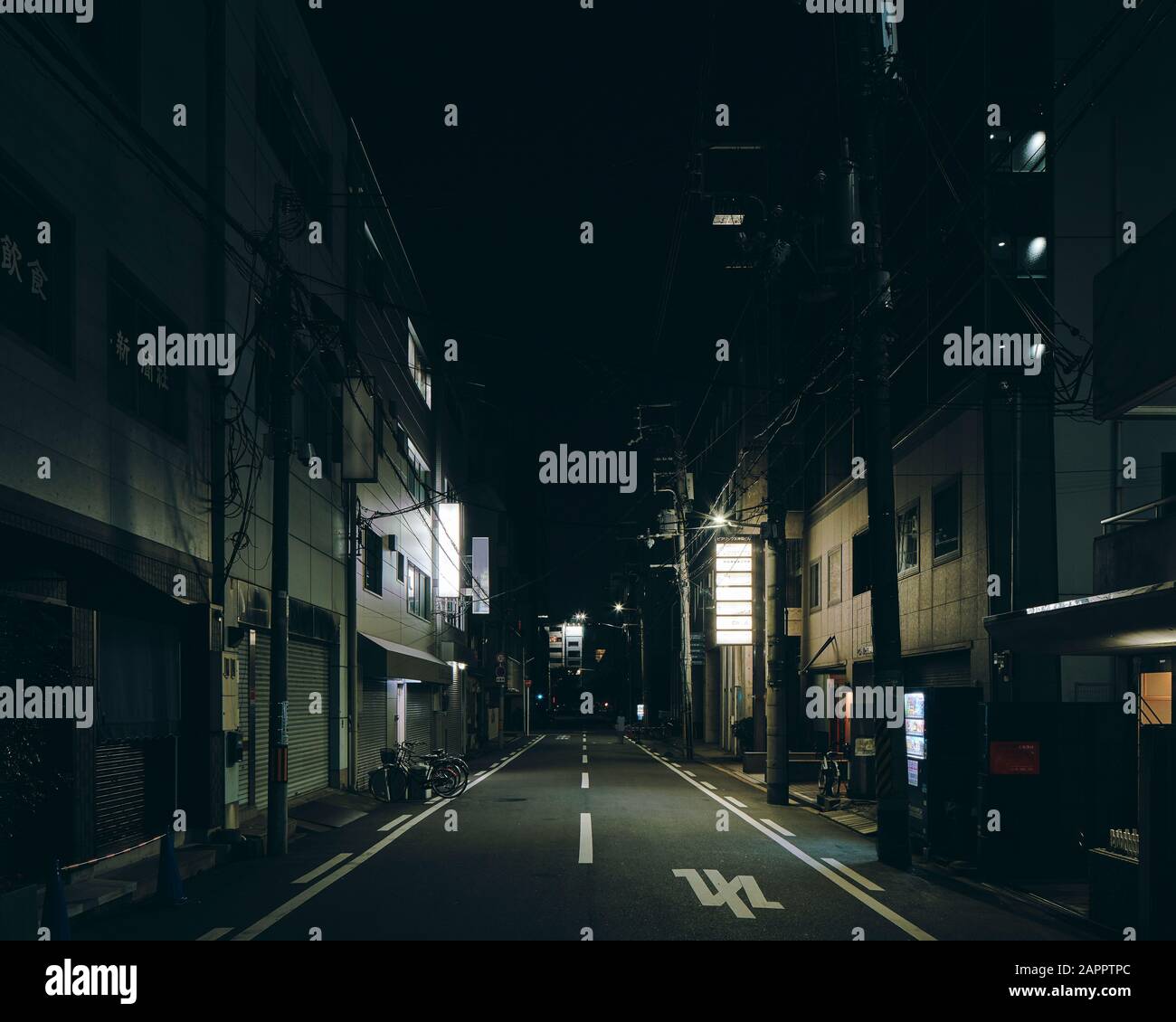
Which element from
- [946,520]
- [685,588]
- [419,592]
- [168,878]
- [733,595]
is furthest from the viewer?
[685,588]

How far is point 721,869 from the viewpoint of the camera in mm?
13703

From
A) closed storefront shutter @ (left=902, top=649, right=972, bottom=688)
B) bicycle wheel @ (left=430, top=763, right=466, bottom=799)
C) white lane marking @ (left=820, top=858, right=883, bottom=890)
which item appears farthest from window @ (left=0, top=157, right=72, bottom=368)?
closed storefront shutter @ (left=902, top=649, right=972, bottom=688)

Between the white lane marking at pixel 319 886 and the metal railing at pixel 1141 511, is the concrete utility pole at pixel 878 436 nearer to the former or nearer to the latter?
the metal railing at pixel 1141 511

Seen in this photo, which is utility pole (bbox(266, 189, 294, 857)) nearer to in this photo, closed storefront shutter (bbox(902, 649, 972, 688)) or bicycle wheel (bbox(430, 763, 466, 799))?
bicycle wheel (bbox(430, 763, 466, 799))

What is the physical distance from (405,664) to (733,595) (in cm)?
1076

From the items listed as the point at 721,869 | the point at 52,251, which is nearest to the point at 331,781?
the point at 721,869

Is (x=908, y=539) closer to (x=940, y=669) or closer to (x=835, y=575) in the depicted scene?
(x=940, y=669)

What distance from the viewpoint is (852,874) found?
44.1ft

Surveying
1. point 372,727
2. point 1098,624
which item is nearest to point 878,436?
point 1098,624

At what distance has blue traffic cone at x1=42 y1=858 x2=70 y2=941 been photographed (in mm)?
8602

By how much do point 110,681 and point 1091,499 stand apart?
53.6ft

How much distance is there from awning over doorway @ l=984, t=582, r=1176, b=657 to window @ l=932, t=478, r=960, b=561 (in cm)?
729

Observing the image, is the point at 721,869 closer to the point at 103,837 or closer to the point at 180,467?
the point at 103,837

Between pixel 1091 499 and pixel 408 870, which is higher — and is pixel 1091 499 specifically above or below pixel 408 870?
above
